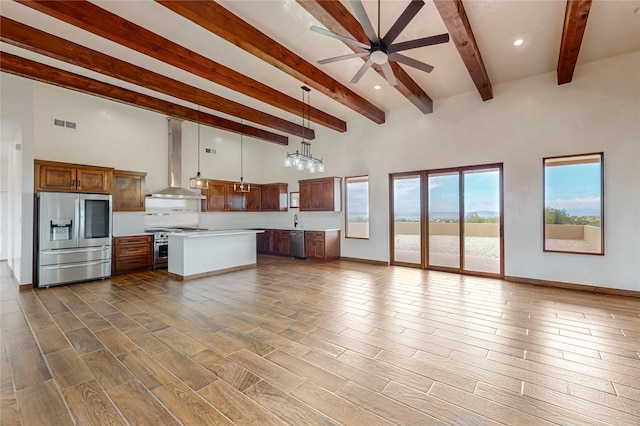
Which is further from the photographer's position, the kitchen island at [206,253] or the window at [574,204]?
the kitchen island at [206,253]

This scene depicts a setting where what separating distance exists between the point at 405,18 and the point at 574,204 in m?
4.49

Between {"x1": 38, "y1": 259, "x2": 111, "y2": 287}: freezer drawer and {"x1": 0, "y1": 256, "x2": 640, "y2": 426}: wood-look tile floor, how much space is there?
47 cm

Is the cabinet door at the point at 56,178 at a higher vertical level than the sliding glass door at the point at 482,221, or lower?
higher

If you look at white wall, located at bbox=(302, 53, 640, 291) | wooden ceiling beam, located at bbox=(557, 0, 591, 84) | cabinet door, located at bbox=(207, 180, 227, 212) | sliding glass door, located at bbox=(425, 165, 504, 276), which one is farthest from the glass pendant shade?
wooden ceiling beam, located at bbox=(557, 0, 591, 84)

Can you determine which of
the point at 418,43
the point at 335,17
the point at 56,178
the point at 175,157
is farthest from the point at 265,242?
the point at 418,43

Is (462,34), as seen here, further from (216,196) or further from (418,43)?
(216,196)

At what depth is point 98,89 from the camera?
5.07 meters

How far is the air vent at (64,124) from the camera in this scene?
558 cm

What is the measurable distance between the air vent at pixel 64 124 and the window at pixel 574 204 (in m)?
9.19

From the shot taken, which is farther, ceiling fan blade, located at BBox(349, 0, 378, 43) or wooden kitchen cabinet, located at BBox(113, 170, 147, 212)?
wooden kitchen cabinet, located at BBox(113, 170, 147, 212)

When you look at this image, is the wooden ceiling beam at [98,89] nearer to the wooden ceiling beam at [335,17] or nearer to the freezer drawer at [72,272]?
the freezer drawer at [72,272]

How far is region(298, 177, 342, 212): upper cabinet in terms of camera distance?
7.65 metres

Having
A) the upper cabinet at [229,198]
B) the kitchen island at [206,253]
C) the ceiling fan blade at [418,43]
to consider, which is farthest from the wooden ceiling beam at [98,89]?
the ceiling fan blade at [418,43]

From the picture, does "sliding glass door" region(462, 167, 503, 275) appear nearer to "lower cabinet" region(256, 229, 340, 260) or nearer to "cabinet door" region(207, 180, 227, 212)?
"lower cabinet" region(256, 229, 340, 260)
